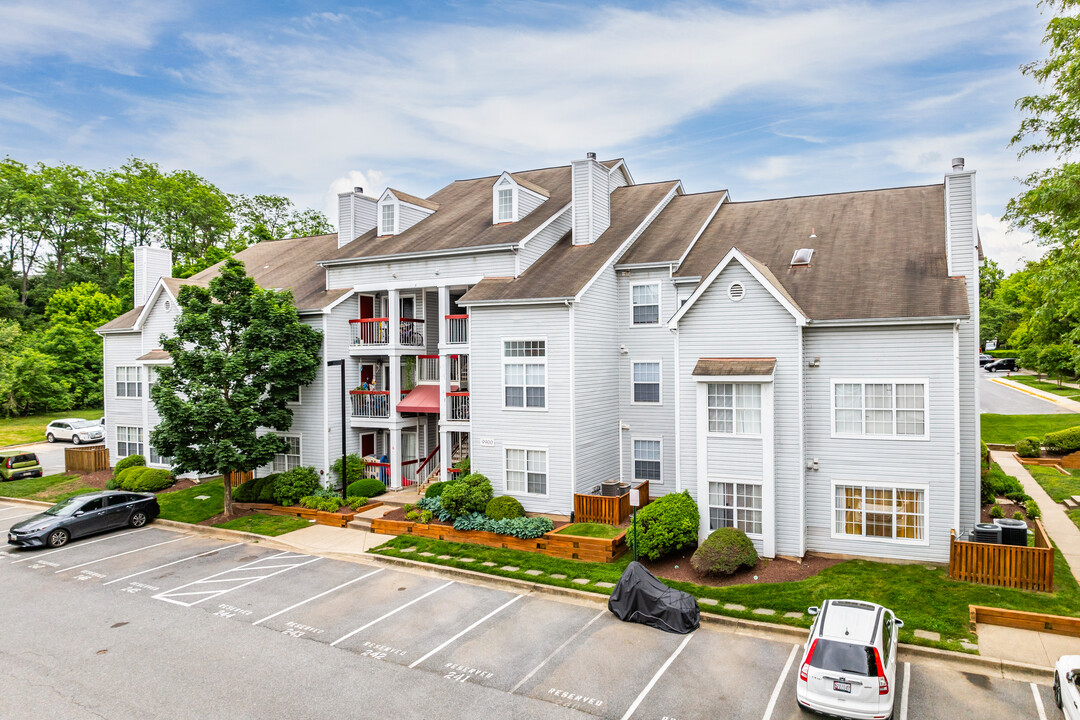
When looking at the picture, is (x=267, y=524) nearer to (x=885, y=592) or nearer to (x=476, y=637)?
(x=476, y=637)

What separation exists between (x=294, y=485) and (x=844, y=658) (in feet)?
71.5

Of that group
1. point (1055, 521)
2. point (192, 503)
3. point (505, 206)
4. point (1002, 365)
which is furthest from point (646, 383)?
point (1002, 365)

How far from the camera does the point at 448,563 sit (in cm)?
1955

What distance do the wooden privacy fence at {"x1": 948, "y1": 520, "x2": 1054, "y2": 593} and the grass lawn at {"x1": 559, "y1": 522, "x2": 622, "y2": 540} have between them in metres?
9.07

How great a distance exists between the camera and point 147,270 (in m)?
36.4

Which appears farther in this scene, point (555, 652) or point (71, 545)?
point (71, 545)

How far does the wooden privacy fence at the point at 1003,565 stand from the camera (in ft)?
51.0

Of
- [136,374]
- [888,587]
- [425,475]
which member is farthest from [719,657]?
[136,374]

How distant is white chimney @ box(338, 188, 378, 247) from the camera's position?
3206 centimetres

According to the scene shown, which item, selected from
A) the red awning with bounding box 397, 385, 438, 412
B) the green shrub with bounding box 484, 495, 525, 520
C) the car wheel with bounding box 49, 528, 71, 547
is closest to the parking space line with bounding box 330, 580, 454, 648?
the green shrub with bounding box 484, 495, 525, 520

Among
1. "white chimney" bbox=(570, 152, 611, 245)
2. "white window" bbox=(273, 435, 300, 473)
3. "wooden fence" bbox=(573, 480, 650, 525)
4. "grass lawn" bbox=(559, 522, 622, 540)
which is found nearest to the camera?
"grass lawn" bbox=(559, 522, 622, 540)

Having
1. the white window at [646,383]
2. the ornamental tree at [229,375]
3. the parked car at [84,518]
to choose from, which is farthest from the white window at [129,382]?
the white window at [646,383]

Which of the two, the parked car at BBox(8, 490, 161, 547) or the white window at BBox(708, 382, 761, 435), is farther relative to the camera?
the parked car at BBox(8, 490, 161, 547)

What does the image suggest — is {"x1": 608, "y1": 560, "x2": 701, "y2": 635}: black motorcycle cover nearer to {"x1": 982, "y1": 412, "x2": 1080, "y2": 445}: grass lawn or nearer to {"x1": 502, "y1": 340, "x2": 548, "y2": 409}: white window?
{"x1": 502, "y1": 340, "x2": 548, "y2": 409}: white window
